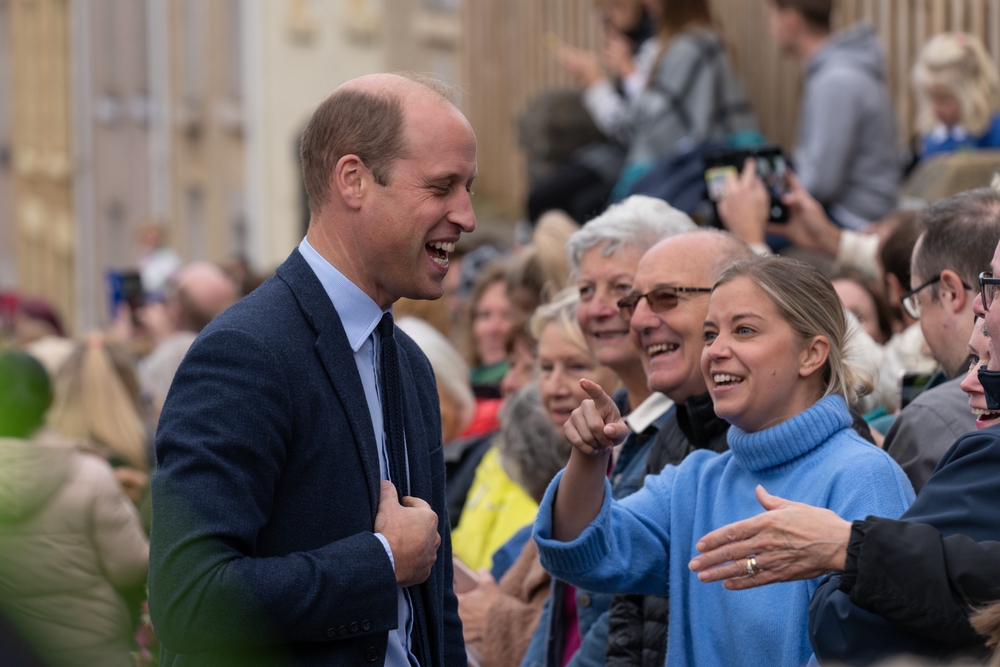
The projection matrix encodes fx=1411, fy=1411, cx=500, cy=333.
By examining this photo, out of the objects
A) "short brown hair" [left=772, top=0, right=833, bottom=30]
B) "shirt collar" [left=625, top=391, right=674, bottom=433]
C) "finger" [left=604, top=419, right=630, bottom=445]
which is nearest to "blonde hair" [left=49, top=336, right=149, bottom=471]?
"shirt collar" [left=625, top=391, right=674, bottom=433]

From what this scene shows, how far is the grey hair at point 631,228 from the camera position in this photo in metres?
4.42

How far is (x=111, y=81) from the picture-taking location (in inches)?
1016

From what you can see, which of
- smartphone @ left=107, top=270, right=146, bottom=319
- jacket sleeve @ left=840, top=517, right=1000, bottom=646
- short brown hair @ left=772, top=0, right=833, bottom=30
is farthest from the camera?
smartphone @ left=107, top=270, right=146, bottom=319

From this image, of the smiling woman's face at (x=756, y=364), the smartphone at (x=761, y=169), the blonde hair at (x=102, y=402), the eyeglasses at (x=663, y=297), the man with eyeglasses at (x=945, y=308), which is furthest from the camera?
the blonde hair at (x=102, y=402)

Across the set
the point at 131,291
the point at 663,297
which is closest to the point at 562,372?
the point at 663,297

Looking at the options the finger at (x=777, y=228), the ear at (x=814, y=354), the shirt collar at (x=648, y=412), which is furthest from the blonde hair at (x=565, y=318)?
the ear at (x=814, y=354)

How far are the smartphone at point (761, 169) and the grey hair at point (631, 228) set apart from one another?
3.43 feet

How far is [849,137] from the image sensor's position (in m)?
7.03

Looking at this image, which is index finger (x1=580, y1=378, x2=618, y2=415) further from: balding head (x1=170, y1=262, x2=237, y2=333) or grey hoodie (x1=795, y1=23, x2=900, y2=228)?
balding head (x1=170, y1=262, x2=237, y2=333)

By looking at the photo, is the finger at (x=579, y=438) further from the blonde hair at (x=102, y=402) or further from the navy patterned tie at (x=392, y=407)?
the blonde hair at (x=102, y=402)

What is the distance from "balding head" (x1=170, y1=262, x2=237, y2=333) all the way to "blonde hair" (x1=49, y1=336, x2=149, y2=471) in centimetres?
198

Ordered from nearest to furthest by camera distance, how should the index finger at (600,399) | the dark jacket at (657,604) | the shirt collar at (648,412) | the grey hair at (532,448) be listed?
the index finger at (600,399)
the dark jacket at (657,604)
the shirt collar at (648,412)
the grey hair at (532,448)

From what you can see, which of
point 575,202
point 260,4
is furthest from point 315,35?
point 575,202

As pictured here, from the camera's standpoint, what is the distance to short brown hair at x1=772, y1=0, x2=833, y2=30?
729 cm
